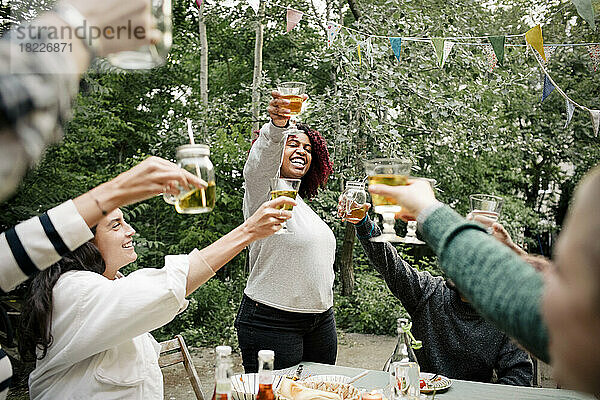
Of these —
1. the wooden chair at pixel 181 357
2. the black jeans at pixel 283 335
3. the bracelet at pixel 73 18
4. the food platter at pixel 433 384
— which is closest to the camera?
the bracelet at pixel 73 18

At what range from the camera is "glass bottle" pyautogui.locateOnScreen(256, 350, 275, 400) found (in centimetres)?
132

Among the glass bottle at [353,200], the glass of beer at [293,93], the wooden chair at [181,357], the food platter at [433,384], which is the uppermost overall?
the glass of beer at [293,93]

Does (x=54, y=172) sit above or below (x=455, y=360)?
above

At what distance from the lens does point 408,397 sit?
1.63 meters

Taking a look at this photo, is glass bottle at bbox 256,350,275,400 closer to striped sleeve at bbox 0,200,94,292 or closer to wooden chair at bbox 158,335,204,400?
striped sleeve at bbox 0,200,94,292

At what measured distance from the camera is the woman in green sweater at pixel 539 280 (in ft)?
1.86

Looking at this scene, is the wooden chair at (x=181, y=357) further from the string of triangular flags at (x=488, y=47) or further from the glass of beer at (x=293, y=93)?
the string of triangular flags at (x=488, y=47)

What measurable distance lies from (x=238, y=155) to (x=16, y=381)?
300 cm

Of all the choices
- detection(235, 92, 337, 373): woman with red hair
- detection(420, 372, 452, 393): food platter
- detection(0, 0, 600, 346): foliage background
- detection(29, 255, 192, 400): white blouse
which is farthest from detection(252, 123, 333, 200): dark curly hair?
detection(0, 0, 600, 346): foliage background

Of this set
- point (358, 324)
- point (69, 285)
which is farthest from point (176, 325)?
point (69, 285)

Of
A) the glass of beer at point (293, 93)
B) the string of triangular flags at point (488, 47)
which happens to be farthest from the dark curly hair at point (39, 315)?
the string of triangular flags at point (488, 47)

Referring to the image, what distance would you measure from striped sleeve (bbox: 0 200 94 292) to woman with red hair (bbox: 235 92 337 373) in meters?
1.20

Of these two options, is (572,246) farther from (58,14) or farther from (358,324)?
(358,324)

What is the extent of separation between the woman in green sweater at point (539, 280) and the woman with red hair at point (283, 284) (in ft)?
3.83
